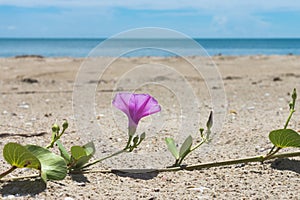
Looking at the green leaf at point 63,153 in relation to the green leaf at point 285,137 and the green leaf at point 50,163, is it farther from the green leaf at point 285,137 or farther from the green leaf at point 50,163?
the green leaf at point 285,137

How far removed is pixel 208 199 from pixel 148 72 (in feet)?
17.7

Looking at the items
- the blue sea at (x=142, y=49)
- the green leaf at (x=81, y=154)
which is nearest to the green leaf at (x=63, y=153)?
the green leaf at (x=81, y=154)

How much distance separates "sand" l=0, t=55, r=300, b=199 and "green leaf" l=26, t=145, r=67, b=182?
0.19ft

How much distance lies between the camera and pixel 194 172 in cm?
200

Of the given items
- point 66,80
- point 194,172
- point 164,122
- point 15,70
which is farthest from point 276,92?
point 15,70

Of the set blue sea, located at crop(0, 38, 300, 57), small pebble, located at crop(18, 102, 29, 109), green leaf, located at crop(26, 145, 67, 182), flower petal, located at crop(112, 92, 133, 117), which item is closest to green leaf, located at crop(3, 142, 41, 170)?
green leaf, located at crop(26, 145, 67, 182)

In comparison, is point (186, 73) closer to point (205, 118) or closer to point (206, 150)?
point (205, 118)

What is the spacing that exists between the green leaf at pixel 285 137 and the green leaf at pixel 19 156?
0.89 metres

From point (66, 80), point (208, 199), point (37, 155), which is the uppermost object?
point (66, 80)

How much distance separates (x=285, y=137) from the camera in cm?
186

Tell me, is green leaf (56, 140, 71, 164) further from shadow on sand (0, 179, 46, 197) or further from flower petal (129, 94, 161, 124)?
flower petal (129, 94, 161, 124)

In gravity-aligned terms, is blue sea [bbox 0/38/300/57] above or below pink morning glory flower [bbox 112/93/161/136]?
above

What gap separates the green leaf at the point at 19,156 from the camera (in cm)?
158

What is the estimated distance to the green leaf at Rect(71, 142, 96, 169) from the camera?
1.77 meters
